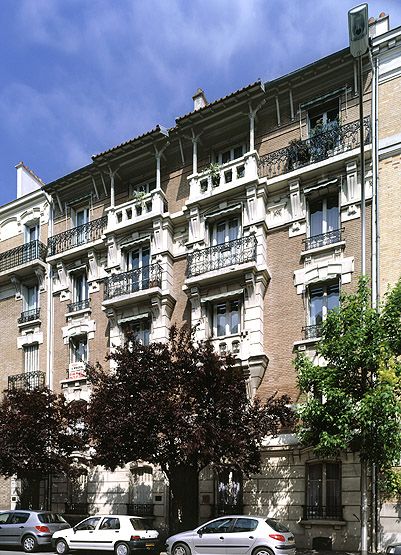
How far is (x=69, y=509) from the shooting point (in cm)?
2500

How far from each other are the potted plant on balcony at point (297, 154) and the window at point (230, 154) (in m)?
2.35

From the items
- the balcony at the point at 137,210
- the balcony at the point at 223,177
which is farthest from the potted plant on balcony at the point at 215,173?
the balcony at the point at 137,210

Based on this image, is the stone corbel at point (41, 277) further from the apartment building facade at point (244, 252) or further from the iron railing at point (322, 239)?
the iron railing at point (322, 239)

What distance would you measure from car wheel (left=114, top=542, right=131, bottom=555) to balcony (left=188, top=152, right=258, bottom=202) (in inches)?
490

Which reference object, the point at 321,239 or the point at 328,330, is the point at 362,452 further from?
the point at 321,239

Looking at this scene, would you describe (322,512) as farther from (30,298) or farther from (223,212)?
(30,298)

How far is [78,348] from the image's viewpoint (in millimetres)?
27375

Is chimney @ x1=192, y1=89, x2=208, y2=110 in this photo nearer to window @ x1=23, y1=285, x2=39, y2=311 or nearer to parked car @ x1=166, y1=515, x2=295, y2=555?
window @ x1=23, y1=285, x2=39, y2=311

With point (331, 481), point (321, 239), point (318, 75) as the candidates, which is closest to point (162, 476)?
point (331, 481)

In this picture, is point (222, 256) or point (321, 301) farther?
point (222, 256)

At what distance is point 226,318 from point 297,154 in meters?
6.46

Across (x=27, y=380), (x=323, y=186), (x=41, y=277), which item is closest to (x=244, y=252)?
(x=323, y=186)

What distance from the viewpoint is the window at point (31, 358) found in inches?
1127

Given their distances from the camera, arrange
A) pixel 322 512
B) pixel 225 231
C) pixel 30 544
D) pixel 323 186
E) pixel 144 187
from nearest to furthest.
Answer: pixel 322 512, pixel 30 544, pixel 323 186, pixel 225 231, pixel 144 187
